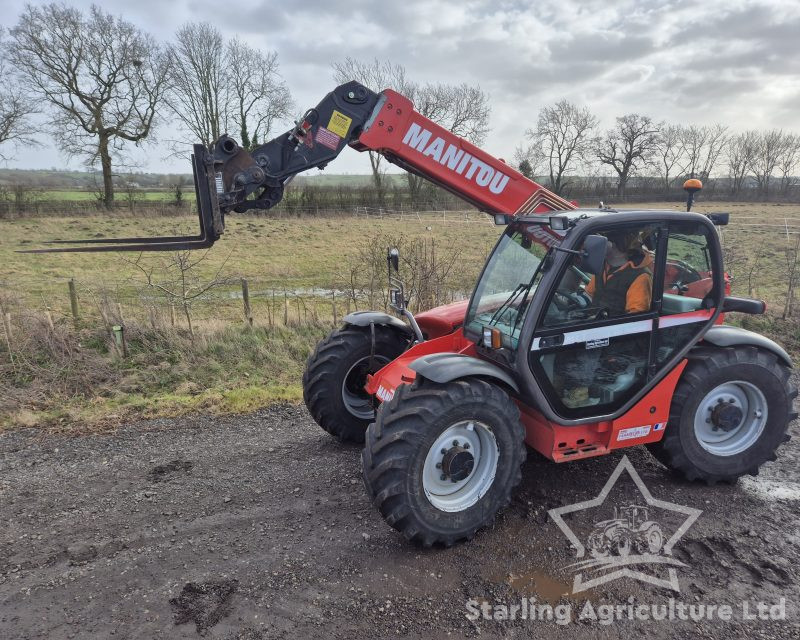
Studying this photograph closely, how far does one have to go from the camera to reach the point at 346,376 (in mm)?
5031

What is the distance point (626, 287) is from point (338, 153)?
2428 millimetres

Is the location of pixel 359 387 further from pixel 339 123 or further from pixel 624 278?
pixel 624 278

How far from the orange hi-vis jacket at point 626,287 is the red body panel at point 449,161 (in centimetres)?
90

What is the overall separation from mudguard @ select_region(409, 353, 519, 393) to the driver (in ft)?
2.86

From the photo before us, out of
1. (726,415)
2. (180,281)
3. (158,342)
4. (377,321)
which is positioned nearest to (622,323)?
(726,415)

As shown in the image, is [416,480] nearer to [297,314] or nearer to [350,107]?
[350,107]

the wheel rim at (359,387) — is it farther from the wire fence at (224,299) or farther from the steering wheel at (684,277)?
the wire fence at (224,299)

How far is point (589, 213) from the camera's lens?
4125 millimetres

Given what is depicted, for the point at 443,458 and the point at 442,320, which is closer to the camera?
the point at 443,458

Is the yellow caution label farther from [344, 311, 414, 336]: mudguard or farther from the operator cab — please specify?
[344, 311, 414, 336]: mudguard

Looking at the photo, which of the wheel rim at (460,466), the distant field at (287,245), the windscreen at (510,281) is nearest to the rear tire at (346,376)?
the windscreen at (510,281)

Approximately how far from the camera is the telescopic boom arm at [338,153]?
13.2ft

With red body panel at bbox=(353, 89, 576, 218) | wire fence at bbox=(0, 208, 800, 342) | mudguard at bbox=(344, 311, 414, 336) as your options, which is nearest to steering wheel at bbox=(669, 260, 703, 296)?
red body panel at bbox=(353, 89, 576, 218)

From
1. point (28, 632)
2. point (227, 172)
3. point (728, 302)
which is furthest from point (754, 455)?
point (28, 632)
